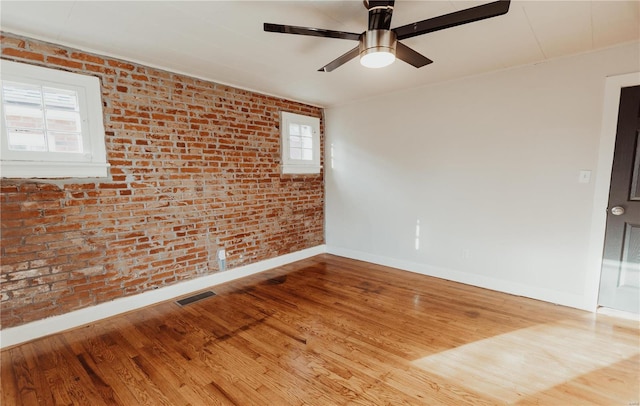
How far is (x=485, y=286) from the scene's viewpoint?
3.32 meters

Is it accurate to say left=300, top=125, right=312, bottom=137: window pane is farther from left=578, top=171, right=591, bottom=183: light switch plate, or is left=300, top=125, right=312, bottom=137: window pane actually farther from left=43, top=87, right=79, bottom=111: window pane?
left=578, top=171, right=591, bottom=183: light switch plate

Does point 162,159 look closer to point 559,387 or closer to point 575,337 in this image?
point 559,387

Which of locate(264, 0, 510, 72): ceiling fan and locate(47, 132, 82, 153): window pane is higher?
locate(264, 0, 510, 72): ceiling fan

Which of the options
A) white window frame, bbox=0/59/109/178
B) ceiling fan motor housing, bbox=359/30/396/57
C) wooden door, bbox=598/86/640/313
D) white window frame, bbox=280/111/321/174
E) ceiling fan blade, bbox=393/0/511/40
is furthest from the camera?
white window frame, bbox=280/111/321/174

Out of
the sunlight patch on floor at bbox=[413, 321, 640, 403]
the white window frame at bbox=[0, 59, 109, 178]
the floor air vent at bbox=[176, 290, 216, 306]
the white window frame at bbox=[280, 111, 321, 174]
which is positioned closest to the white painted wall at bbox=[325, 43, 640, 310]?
the white window frame at bbox=[280, 111, 321, 174]

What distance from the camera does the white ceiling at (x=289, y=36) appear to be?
1.91 metres

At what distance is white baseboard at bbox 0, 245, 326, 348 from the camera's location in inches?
90.9

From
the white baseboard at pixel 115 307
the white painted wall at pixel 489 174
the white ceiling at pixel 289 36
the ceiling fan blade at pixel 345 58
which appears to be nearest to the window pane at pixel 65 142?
the white ceiling at pixel 289 36

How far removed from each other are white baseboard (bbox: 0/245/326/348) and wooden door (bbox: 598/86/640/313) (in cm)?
365

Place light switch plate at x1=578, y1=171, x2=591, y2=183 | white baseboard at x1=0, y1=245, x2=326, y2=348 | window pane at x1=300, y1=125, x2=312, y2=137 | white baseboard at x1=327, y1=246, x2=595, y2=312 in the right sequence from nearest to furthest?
white baseboard at x1=0, y1=245, x2=326, y2=348 → light switch plate at x1=578, y1=171, x2=591, y2=183 → white baseboard at x1=327, y1=246, x2=595, y2=312 → window pane at x1=300, y1=125, x2=312, y2=137

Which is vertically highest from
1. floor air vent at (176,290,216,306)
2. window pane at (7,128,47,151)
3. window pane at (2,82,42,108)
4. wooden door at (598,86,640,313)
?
window pane at (2,82,42,108)

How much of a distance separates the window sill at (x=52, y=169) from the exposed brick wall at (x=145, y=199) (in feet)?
0.20

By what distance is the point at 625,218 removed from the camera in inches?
101

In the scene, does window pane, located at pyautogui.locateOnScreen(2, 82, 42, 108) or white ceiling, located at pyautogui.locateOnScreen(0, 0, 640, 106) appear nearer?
white ceiling, located at pyautogui.locateOnScreen(0, 0, 640, 106)
